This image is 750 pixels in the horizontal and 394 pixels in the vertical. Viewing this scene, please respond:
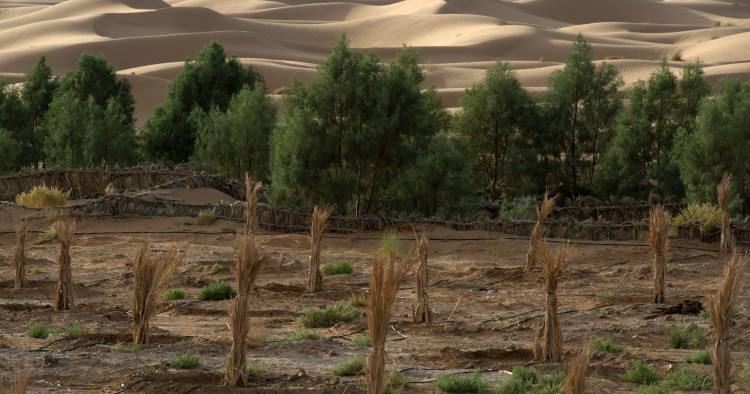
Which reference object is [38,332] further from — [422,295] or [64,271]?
[422,295]

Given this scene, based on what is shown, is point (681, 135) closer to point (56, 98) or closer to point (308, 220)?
point (308, 220)

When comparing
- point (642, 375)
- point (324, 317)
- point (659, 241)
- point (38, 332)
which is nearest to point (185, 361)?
point (38, 332)

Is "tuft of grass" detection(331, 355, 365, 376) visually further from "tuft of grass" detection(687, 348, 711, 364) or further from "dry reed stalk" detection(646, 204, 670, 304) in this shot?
"dry reed stalk" detection(646, 204, 670, 304)

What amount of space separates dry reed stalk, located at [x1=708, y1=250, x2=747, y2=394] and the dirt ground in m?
1.05

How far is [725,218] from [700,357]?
6.71 m

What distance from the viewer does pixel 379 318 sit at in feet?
18.5

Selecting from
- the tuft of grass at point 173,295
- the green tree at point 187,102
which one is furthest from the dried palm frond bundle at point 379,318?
the green tree at point 187,102

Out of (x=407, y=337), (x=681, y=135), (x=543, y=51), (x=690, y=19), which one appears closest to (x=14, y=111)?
(x=681, y=135)

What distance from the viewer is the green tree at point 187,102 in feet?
80.9

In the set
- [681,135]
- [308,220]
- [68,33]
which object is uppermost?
[68,33]

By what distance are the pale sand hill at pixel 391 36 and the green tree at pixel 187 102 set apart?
14.9 metres

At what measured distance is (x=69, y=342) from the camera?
25.4ft

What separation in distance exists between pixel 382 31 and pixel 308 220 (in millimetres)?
63432

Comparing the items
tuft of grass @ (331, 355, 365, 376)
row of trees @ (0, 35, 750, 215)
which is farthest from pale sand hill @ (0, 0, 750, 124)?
tuft of grass @ (331, 355, 365, 376)
